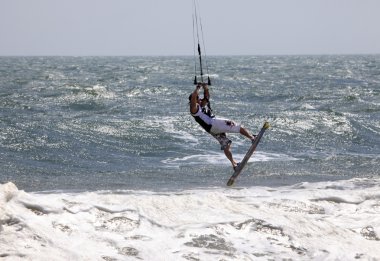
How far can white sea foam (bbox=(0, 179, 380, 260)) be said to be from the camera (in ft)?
22.6

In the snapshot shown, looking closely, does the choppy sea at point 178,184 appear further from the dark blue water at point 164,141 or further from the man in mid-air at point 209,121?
the man in mid-air at point 209,121

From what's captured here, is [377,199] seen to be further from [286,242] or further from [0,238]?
[0,238]

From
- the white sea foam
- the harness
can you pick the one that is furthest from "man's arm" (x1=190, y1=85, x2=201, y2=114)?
the white sea foam

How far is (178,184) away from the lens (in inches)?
477

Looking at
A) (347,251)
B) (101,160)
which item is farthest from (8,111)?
(347,251)

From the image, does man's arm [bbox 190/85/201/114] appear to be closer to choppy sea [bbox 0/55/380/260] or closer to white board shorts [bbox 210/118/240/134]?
white board shorts [bbox 210/118/240/134]

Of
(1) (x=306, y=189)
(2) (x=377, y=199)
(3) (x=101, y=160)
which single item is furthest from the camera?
(3) (x=101, y=160)

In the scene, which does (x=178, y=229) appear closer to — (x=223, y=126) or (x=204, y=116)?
(x=204, y=116)

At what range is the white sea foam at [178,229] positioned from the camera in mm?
6875

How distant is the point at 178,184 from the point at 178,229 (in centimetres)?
440

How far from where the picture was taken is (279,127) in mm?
21781

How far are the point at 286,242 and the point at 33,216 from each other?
321 cm

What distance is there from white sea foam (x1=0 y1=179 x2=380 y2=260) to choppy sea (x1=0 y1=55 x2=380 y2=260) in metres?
0.02

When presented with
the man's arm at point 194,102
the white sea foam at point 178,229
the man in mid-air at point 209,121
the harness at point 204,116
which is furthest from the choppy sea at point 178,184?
the man's arm at point 194,102
